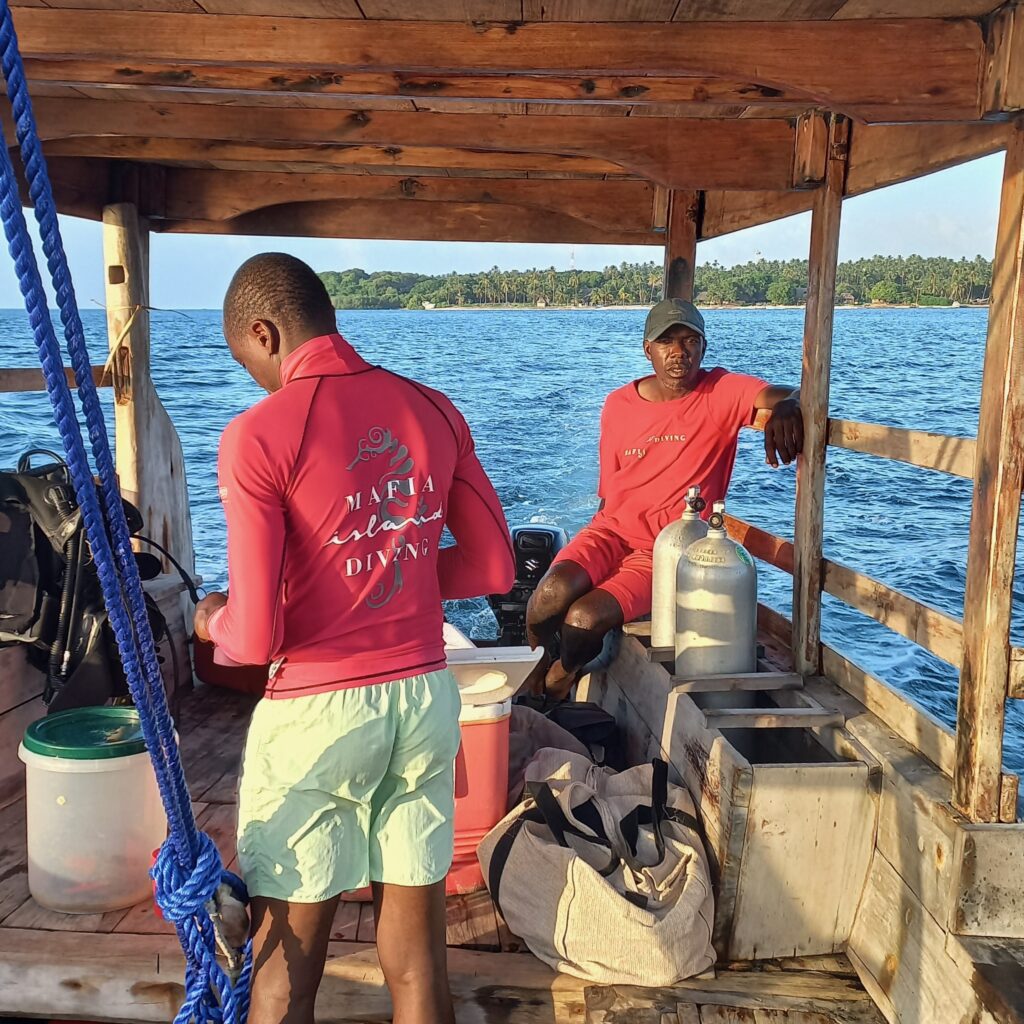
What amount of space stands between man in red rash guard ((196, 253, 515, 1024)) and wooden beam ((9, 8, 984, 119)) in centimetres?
102

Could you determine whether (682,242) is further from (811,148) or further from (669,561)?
(669,561)

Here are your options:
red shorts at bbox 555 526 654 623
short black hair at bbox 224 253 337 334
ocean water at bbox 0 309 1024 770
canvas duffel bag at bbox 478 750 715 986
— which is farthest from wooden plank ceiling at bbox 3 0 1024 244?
canvas duffel bag at bbox 478 750 715 986

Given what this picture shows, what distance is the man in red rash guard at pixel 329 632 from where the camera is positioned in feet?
6.59

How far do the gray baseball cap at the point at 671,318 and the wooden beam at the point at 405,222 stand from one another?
203 centimetres

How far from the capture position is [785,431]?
4176 mm

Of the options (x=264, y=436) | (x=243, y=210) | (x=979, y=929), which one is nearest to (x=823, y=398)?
(x=979, y=929)

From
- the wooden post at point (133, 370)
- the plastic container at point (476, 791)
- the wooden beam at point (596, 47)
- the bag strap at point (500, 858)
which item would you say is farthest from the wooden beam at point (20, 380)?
the bag strap at point (500, 858)

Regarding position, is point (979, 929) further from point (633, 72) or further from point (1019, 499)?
point (633, 72)

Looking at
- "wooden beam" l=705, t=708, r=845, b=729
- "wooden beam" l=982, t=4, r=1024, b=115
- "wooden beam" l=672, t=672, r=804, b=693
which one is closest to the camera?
"wooden beam" l=982, t=4, r=1024, b=115

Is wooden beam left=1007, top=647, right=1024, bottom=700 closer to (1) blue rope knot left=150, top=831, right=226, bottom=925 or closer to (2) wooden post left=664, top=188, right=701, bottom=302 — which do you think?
(1) blue rope knot left=150, top=831, right=226, bottom=925

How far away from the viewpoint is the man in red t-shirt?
4.68 m

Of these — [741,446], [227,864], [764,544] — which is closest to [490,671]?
[227,864]

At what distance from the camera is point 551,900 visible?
2.99m

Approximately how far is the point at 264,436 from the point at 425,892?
1.10 meters
